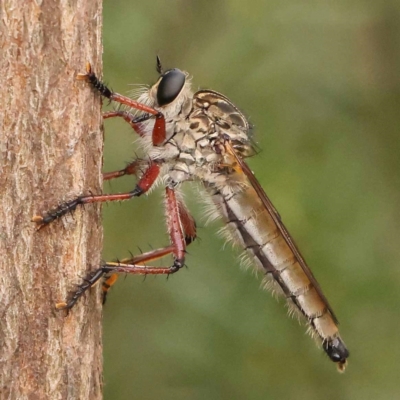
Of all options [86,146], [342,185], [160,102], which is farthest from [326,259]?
[86,146]

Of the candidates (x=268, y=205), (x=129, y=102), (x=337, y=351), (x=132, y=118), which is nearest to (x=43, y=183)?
(x=129, y=102)

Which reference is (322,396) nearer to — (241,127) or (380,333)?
(380,333)

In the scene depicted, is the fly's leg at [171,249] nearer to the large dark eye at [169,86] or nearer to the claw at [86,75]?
the large dark eye at [169,86]

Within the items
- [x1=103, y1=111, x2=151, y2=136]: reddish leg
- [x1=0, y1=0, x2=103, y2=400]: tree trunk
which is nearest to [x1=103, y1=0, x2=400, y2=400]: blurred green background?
[x1=103, y1=111, x2=151, y2=136]: reddish leg

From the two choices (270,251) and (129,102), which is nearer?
(129,102)

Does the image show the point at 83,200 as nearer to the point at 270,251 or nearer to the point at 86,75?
the point at 86,75

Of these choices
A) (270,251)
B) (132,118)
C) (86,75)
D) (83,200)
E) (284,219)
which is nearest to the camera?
(86,75)

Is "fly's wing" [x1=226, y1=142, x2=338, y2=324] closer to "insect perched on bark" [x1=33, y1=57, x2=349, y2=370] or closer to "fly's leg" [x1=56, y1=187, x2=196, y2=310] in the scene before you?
"insect perched on bark" [x1=33, y1=57, x2=349, y2=370]
